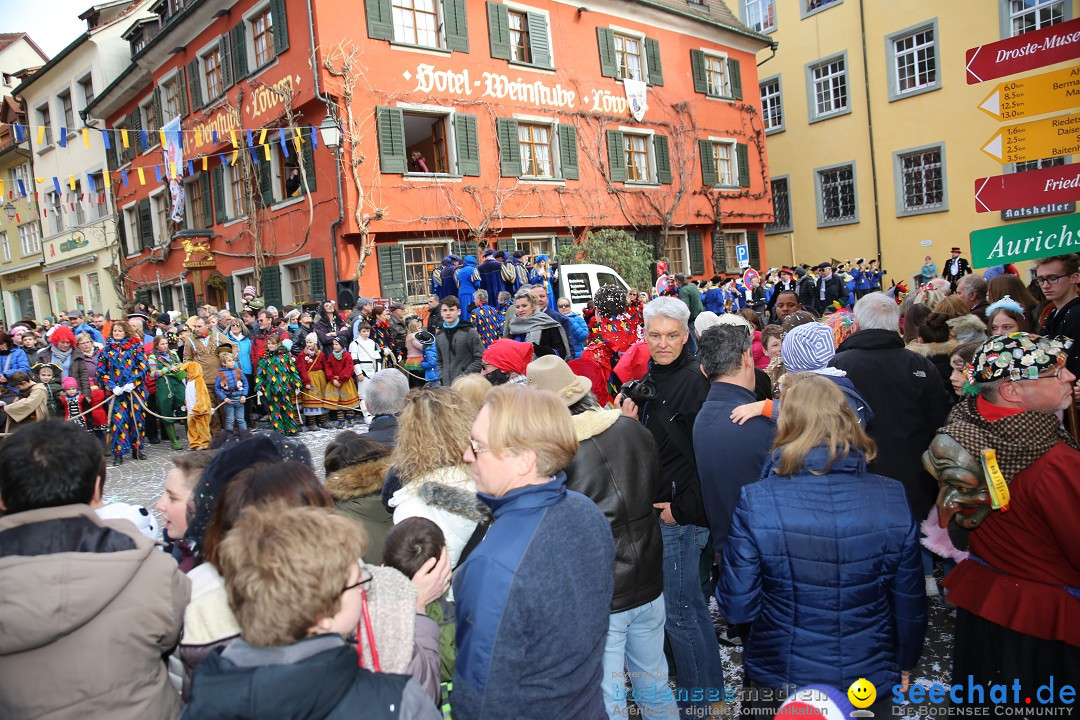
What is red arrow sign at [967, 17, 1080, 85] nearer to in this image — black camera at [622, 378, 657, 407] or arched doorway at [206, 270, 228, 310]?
black camera at [622, 378, 657, 407]

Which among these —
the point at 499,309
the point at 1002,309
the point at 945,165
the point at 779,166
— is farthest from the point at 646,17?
the point at 1002,309

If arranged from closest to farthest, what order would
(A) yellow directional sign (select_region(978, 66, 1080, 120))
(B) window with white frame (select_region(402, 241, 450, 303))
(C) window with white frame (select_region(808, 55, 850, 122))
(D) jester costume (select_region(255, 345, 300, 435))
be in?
(A) yellow directional sign (select_region(978, 66, 1080, 120)) < (D) jester costume (select_region(255, 345, 300, 435)) < (B) window with white frame (select_region(402, 241, 450, 303)) < (C) window with white frame (select_region(808, 55, 850, 122))

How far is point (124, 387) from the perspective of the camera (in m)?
10.2

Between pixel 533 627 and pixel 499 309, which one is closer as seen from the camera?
pixel 533 627

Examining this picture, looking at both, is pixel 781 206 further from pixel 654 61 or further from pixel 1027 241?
pixel 1027 241

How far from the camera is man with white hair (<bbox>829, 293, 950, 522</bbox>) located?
4.06 m

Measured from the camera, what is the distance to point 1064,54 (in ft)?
13.3

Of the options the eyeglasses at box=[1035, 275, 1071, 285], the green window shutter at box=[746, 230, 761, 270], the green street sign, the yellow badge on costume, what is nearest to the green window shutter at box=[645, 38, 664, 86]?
the green window shutter at box=[746, 230, 761, 270]

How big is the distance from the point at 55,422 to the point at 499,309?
10777mm

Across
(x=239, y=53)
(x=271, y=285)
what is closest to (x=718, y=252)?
(x=271, y=285)

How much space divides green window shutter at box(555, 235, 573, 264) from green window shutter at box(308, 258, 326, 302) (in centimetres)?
604

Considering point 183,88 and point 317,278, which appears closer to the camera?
point 317,278

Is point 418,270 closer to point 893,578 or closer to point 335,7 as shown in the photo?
point 335,7

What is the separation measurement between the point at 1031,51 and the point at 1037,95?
0.25 m
